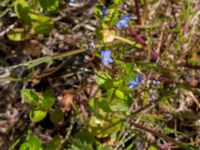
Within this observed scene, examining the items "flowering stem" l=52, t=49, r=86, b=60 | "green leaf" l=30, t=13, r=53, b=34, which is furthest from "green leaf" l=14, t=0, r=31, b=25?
"flowering stem" l=52, t=49, r=86, b=60

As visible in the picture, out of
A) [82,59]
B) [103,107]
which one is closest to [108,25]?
[82,59]

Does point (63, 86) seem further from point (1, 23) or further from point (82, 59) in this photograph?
point (1, 23)

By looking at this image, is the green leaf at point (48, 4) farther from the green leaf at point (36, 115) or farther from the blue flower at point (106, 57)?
the green leaf at point (36, 115)

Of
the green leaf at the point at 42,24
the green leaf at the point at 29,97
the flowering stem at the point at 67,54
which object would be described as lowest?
the green leaf at the point at 29,97

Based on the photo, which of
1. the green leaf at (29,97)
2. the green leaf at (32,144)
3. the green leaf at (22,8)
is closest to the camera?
the green leaf at (32,144)

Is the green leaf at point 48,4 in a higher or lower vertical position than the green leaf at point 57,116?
higher

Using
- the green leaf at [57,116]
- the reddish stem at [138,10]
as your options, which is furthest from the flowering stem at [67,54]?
the reddish stem at [138,10]
